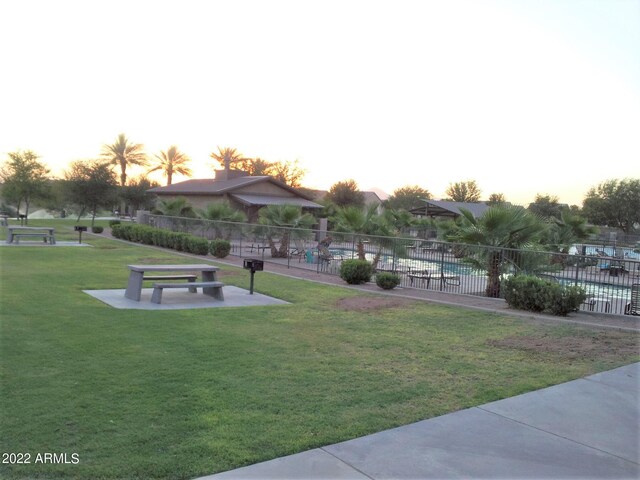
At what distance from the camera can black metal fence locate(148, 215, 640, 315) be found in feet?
46.6

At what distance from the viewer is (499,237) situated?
15.2m

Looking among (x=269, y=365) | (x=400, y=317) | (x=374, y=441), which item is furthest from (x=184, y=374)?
(x=400, y=317)

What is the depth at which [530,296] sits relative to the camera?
39.0ft

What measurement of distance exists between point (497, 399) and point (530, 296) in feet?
20.8

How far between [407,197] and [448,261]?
66.6 metres

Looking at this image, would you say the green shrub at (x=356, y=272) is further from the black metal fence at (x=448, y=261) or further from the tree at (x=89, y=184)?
the tree at (x=89, y=184)

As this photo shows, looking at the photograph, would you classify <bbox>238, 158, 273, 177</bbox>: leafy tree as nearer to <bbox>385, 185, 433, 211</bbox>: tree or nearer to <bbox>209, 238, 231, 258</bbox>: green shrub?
<bbox>385, 185, 433, 211</bbox>: tree

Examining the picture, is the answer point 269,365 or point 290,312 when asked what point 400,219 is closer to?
point 290,312

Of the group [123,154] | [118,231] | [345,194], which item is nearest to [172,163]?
[123,154]

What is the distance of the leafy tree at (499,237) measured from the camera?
14.6 meters

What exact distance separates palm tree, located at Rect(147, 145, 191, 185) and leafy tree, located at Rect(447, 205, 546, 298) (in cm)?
5624

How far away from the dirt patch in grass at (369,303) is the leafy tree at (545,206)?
193ft

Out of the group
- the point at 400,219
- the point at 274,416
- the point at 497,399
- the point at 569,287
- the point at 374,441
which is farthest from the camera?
the point at 400,219

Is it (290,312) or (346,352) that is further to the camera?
(290,312)
